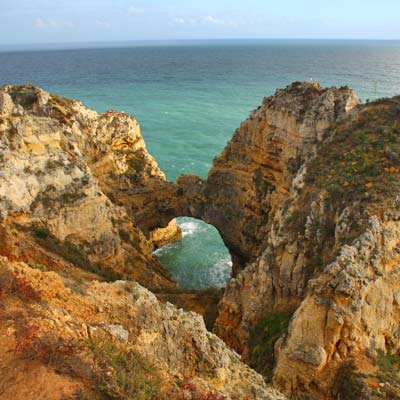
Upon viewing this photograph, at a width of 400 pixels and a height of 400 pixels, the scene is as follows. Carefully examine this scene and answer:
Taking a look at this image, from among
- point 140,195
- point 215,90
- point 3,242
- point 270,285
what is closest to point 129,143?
point 140,195

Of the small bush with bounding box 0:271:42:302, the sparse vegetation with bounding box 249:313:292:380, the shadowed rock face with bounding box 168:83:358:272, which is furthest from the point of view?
the shadowed rock face with bounding box 168:83:358:272

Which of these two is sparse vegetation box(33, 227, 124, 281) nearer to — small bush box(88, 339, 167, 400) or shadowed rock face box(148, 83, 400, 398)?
shadowed rock face box(148, 83, 400, 398)

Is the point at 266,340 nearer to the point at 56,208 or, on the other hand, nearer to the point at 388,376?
the point at 388,376

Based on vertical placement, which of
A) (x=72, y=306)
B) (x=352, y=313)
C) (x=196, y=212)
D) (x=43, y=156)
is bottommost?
(x=196, y=212)

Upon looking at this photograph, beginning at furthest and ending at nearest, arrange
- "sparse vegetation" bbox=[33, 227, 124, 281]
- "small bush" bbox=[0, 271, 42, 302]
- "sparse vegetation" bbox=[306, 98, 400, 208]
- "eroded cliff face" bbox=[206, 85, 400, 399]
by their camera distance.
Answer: "sparse vegetation" bbox=[33, 227, 124, 281] < "sparse vegetation" bbox=[306, 98, 400, 208] < "eroded cliff face" bbox=[206, 85, 400, 399] < "small bush" bbox=[0, 271, 42, 302]

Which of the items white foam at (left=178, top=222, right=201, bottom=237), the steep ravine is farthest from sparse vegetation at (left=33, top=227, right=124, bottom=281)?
white foam at (left=178, top=222, right=201, bottom=237)

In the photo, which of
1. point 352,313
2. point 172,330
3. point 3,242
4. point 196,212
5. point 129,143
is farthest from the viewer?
point 129,143

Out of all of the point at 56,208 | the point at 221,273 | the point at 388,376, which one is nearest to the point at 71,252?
the point at 56,208

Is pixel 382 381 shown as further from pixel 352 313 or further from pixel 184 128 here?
pixel 184 128
